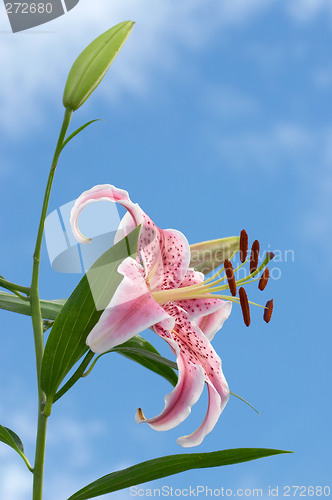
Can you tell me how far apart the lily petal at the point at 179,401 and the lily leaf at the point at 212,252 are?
0.25 metres

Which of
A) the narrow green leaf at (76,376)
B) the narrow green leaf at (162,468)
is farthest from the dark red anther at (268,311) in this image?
the narrow green leaf at (76,376)

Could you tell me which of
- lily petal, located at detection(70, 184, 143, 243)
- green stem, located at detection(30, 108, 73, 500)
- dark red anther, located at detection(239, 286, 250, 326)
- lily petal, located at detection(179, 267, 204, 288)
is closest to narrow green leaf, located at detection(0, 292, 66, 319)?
green stem, located at detection(30, 108, 73, 500)

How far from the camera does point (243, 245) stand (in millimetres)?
1129

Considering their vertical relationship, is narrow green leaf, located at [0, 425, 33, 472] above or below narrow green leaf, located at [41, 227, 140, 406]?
below

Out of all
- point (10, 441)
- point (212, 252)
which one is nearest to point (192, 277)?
point (212, 252)

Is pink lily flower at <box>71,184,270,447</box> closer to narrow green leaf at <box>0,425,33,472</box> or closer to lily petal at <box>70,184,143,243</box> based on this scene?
lily petal at <box>70,184,143,243</box>

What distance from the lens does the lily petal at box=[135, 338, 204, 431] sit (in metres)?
0.99

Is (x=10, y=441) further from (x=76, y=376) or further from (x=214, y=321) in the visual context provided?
(x=214, y=321)

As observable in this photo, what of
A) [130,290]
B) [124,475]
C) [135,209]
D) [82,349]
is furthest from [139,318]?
[124,475]

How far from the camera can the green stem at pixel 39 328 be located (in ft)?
3.21

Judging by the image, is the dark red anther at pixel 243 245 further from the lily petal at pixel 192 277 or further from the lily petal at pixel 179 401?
the lily petal at pixel 179 401

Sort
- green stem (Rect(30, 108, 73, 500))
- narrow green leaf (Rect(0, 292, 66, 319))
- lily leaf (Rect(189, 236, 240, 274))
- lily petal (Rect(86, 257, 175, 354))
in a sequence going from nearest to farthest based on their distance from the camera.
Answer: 1. lily petal (Rect(86, 257, 175, 354))
2. green stem (Rect(30, 108, 73, 500))
3. narrow green leaf (Rect(0, 292, 66, 319))
4. lily leaf (Rect(189, 236, 240, 274))

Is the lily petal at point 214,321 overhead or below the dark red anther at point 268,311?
overhead

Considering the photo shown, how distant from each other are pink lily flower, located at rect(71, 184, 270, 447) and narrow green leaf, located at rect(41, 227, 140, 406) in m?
0.03
